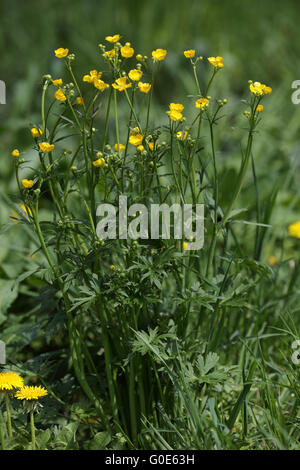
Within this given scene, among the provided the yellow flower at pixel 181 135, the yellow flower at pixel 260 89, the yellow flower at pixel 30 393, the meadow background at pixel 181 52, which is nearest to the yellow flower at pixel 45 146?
the yellow flower at pixel 181 135

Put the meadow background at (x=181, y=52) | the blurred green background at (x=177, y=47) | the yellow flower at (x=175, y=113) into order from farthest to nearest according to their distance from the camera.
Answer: the blurred green background at (x=177, y=47) < the meadow background at (x=181, y=52) < the yellow flower at (x=175, y=113)

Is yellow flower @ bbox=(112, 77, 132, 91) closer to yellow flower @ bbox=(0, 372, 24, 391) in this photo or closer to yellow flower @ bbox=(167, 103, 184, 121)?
yellow flower @ bbox=(167, 103, 184, 121)

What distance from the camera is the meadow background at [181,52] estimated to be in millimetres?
3084

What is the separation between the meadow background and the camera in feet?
10.1

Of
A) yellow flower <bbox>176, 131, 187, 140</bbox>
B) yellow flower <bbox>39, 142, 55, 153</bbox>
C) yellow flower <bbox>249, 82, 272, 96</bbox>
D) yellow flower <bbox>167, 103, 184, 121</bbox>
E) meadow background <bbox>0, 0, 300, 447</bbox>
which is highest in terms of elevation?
meadow background <bbox>0, 0, 300, 447</bbox>

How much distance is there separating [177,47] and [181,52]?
0.33 metres

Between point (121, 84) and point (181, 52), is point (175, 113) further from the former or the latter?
point (181, 52)

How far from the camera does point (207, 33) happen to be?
179 inches

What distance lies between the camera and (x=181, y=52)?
396 cm

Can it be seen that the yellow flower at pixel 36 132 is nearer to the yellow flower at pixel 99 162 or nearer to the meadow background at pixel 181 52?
the yellow flower at pixel 99 162

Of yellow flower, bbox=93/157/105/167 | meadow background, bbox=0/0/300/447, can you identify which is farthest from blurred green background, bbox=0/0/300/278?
yellow flower, bbox=93/157/105/167

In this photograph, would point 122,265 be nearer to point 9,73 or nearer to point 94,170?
point 94,170

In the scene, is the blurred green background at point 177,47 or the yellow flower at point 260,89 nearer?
the yellow flower at point 260,89
